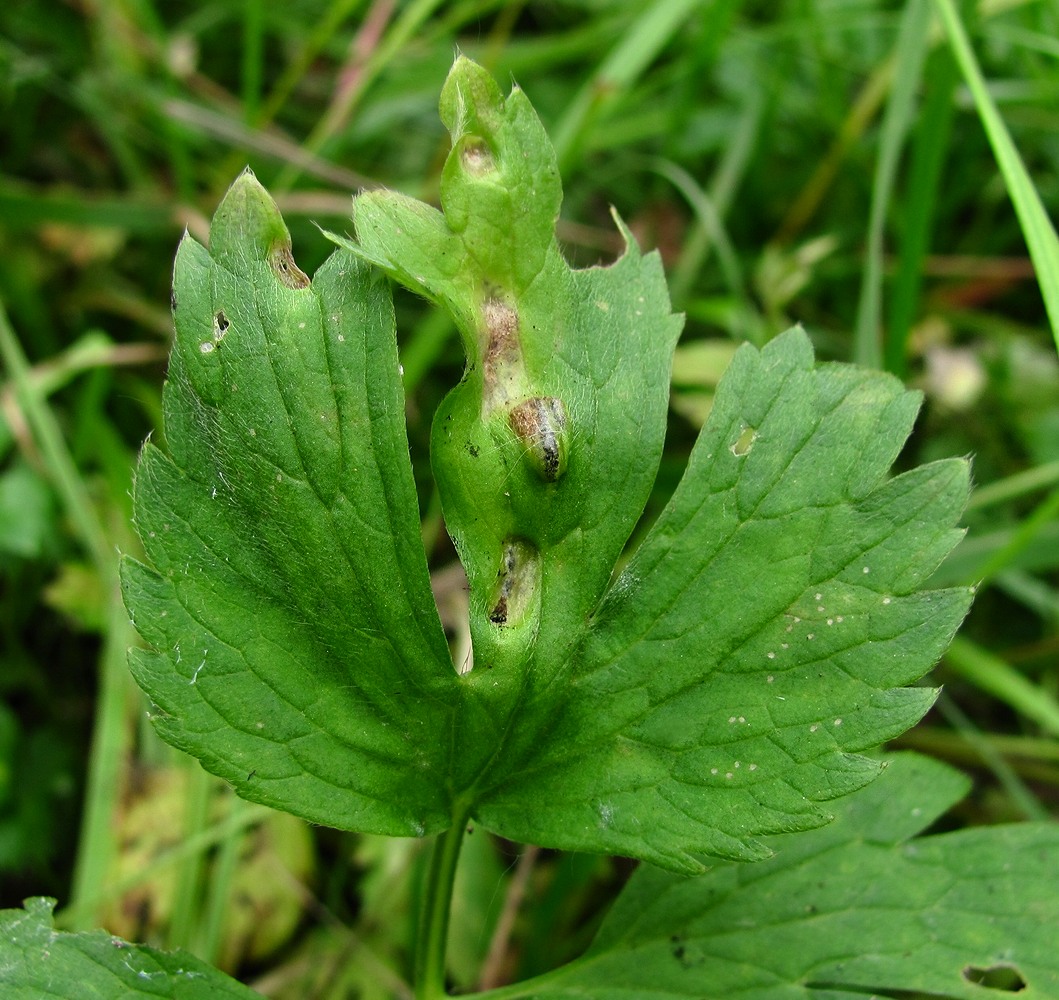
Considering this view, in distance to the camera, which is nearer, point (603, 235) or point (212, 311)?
point (212, 311)

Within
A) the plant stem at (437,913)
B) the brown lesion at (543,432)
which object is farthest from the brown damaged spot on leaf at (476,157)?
the plant stem at (437,913)

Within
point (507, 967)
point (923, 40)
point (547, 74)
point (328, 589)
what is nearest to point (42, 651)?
point (507, 967)

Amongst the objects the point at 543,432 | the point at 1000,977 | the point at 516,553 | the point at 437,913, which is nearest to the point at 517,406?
the point at 543,432

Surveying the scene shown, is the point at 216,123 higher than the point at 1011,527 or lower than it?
higher

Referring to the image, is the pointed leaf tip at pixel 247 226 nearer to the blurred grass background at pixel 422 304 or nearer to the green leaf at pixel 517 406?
the green leaf at pixel 517 406

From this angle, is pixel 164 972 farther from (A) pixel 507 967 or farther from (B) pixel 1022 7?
(B) pixel 1022 7

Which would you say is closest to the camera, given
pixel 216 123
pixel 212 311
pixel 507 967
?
pixel 212 311

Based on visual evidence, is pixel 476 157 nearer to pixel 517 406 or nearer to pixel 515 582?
pixel 517 406
